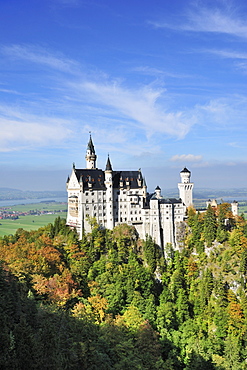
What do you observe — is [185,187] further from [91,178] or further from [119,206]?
[91,178]

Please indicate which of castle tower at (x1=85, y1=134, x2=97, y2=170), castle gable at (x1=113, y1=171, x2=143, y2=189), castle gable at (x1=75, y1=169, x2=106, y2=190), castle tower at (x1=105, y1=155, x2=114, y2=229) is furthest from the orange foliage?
castle tower at (x1=85, y1=134, x2=97, y2=170)

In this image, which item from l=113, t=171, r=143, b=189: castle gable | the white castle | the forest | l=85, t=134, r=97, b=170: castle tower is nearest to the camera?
the forest

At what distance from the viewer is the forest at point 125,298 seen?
43331 millimetres

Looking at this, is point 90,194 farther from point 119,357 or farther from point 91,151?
point 119,357

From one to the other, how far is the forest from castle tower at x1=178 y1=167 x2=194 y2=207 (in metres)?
3.96

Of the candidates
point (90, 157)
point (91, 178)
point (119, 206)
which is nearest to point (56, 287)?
point (119, 206)

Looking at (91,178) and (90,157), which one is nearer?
(91,178)

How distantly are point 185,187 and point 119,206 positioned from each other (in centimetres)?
1909

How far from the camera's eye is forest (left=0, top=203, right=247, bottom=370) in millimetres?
43331

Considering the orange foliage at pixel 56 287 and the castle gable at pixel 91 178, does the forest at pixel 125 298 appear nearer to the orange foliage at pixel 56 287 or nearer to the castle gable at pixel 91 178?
the orange foliage at pixel 56 287

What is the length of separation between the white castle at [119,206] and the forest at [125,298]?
2.53m

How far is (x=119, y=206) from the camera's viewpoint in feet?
317

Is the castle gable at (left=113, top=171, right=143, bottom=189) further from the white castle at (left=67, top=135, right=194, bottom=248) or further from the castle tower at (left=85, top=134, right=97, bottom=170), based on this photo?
the castle tower at (left=85, top=134, right=97, bottom=170)

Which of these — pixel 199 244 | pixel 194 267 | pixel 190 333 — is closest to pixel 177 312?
pixel 190 333
